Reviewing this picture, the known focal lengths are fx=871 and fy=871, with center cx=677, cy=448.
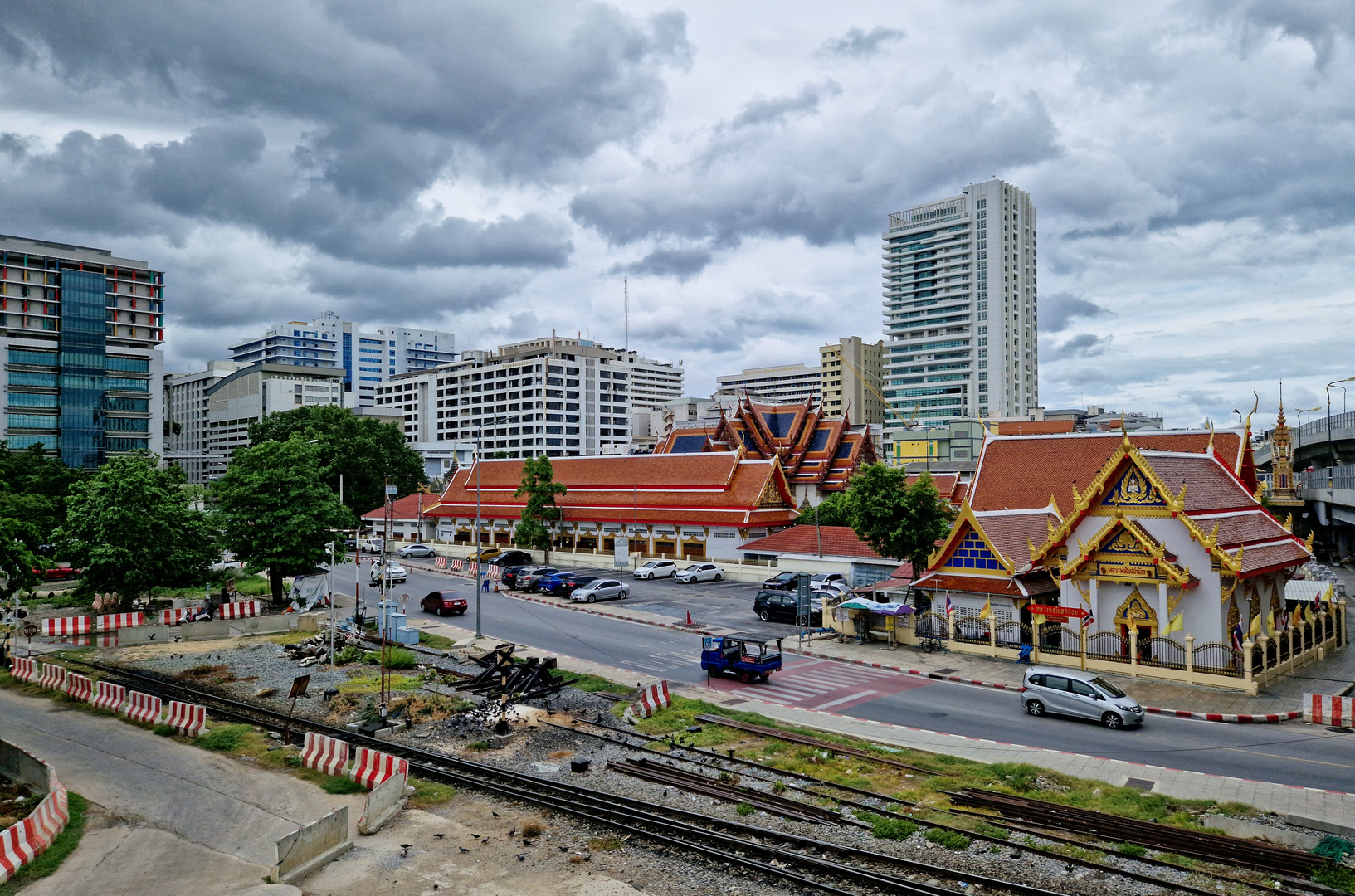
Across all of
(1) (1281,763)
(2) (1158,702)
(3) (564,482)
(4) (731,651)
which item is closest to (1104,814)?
(1) (1281,763)

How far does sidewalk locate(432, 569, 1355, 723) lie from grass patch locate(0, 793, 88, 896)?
2602 cm

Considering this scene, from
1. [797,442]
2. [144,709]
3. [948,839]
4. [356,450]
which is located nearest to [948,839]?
[948,839]

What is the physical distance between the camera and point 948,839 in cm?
1705

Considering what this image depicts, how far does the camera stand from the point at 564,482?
265 feet

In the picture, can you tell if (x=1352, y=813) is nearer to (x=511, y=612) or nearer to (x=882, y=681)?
(x=882, y=681)

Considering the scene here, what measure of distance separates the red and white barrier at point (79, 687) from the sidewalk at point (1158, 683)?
24133 mm

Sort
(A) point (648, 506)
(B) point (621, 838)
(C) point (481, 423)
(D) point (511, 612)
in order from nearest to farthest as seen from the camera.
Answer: (B) point (621, 838) → (D) point (511, 612) → (A) point (648, 506) → (C) point (481, 423)

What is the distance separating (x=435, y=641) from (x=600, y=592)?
1393 centimetres

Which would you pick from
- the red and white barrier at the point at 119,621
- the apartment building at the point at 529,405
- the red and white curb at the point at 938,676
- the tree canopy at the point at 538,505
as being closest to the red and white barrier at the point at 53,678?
the red and white barrier at the point at 119,621

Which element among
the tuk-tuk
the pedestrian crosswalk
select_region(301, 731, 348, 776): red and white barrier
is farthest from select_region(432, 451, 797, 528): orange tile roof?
select_region(301, 731, 348, 776): red and white barrier

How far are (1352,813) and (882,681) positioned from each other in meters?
15.3

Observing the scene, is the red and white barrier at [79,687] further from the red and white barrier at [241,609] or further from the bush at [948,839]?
the bush at [948,839]

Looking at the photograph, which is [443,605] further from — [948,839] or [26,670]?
[948,839]

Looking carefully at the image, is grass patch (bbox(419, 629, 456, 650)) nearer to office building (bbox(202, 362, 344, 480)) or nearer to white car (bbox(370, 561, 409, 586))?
white car (bbox(370, 561, 409, 586))
